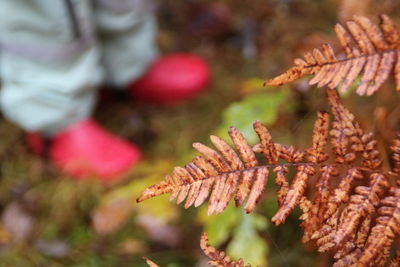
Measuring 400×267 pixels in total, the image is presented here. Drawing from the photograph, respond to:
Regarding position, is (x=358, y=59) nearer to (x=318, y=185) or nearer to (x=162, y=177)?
(x=318, y=185)

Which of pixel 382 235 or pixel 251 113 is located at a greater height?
pixel 251 113

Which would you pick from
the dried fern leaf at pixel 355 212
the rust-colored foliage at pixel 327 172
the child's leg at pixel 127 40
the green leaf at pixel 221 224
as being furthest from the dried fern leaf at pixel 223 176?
the child's leg at pixel 127 40

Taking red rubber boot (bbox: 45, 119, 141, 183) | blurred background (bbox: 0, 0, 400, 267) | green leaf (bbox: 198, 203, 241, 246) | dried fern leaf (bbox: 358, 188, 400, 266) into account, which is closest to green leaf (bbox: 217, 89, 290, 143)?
blurred background (bbox: 0, 0, 400, 267)

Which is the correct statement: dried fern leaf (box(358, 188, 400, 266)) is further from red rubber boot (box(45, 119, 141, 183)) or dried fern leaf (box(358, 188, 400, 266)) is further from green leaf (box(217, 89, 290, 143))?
red rubber boot (box(45, 119, 141, 183))

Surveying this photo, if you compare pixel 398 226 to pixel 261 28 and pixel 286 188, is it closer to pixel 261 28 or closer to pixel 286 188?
pixel 286 188

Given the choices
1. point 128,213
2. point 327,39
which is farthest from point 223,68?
point 128,213

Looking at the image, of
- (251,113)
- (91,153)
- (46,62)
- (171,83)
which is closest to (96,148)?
(91,153)

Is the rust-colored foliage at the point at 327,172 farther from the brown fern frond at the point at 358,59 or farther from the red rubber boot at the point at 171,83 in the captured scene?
the red rubber boot at the point at 171,83
